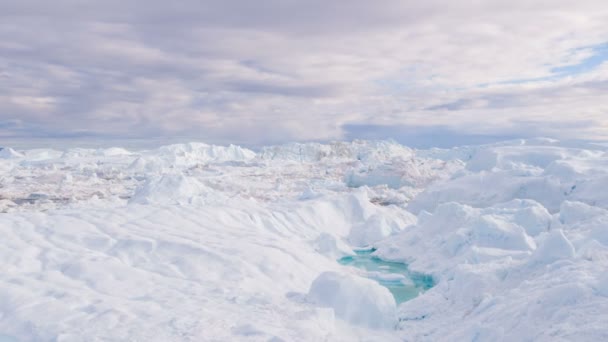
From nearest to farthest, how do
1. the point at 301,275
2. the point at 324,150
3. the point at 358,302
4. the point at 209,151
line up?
the point at 358,302 < the point at 301,275 < the point at 324,150 < the point at 209,151

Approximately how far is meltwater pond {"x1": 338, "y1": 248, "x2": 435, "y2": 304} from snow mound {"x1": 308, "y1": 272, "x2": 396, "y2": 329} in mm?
3174

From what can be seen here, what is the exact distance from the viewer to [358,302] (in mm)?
8234

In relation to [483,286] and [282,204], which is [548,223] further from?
[282,204]

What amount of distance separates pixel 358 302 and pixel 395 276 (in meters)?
5.43

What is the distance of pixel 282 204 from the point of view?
71.1 feet

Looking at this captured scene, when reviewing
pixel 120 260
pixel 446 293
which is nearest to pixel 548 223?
pixel 446 293

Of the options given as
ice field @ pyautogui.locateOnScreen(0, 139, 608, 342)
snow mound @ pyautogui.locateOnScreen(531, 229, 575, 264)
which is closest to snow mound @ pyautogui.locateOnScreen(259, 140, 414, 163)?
ice field @ pyautogui.locateOnScreen(0, 139, 608, 342)

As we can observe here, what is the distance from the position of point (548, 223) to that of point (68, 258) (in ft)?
44.3

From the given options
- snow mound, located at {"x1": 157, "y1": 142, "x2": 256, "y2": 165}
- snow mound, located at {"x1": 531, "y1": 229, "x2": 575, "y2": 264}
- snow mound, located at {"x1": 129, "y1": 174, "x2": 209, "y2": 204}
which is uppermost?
snow mound, located at {"x1": 531, "y1": 229, "x2": 575, "y2": 264}

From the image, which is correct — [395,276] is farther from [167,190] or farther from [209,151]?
[209,151]

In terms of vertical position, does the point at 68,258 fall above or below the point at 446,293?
above

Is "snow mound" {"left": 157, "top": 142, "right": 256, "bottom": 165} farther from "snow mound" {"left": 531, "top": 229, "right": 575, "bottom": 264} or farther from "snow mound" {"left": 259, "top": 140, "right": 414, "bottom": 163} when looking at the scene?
"snow mound" {"left": 531, "top": 229, "right": 575, "bottom": 264}

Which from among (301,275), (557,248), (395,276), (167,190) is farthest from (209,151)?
(557,248)

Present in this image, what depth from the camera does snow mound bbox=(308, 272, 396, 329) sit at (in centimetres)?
817
